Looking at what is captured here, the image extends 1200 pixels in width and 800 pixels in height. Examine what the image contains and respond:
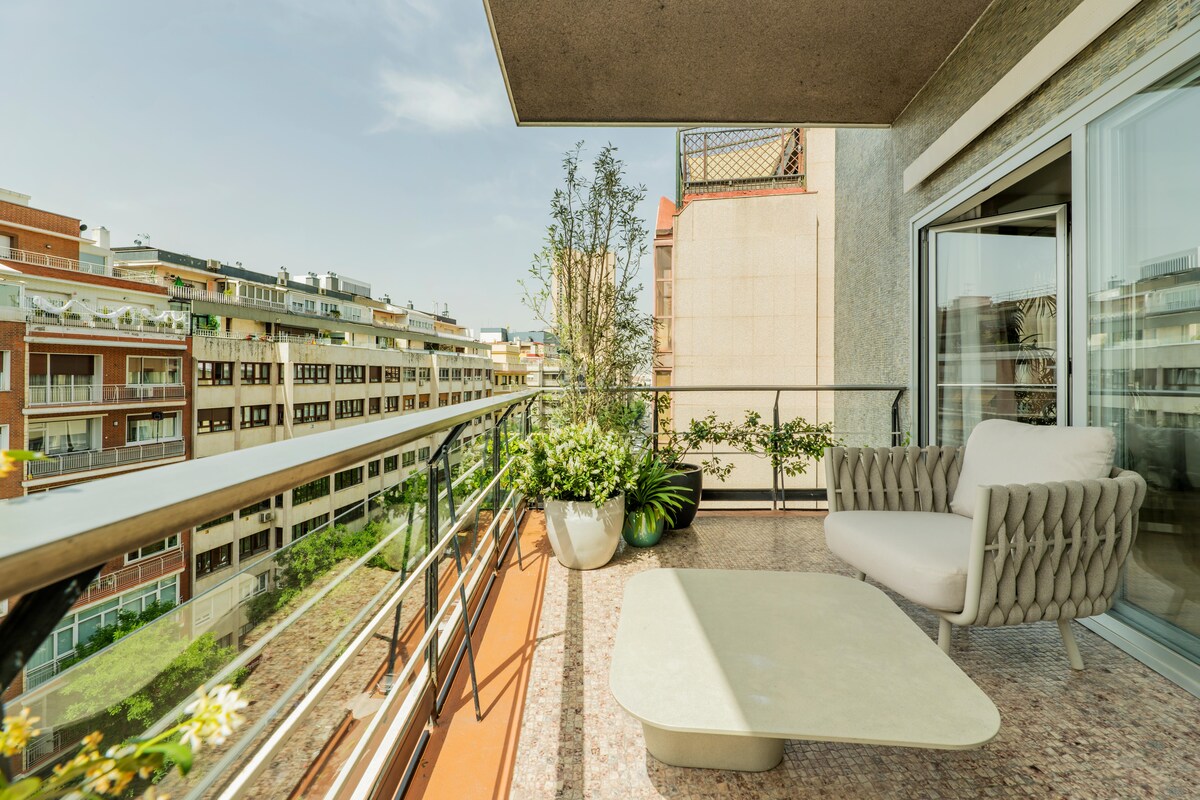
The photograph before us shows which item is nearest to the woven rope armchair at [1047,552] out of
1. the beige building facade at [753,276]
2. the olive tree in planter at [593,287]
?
the olive tree in planter at [593,287]

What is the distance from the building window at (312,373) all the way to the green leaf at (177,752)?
715 centimetres

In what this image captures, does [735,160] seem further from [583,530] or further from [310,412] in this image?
[310,412]

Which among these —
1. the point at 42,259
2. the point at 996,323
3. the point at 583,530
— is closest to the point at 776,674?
the point at 583,530

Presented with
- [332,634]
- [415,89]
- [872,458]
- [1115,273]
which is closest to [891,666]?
[332,634]

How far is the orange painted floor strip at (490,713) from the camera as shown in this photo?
129cm

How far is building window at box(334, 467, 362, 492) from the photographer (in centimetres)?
90

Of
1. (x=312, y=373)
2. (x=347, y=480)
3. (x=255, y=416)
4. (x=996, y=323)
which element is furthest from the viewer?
(x=312, y=373)

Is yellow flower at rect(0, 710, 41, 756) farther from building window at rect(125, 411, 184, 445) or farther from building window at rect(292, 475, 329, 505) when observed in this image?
building window at rect(125, 411, 184, 445)

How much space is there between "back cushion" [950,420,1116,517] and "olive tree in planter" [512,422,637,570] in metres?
1.46

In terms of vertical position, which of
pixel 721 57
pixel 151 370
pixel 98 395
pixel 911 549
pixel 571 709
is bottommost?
pixel 571 709

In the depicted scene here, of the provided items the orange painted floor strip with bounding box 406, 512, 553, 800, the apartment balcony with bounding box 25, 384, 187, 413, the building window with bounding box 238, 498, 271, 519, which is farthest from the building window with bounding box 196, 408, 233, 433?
the building window with bounding box 238, 498, 271, 519

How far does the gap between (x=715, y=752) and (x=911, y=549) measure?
1.00 m

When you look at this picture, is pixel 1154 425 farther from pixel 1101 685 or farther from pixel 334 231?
pixel 334 231

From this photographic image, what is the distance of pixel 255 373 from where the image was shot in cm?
558
